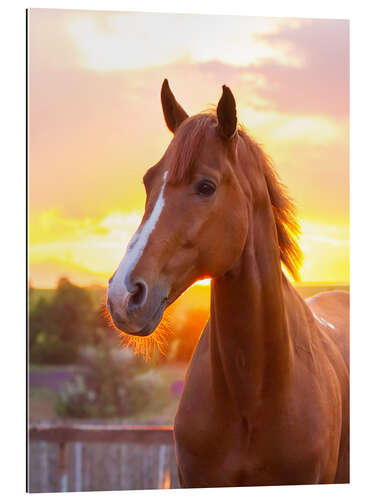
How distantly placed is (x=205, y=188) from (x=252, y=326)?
433 mm

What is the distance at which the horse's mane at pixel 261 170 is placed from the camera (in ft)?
5.55

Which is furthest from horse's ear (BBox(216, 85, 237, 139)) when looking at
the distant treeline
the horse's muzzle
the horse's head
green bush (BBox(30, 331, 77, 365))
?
green bush (BBox(30, 331, 77, 365))

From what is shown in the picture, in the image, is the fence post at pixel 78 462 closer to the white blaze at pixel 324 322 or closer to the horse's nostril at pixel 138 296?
the white blaze at pixel 324 322

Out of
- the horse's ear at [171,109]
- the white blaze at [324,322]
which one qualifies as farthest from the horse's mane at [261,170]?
the white blaze at [324,322]

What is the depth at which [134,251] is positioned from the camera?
161 centimetres

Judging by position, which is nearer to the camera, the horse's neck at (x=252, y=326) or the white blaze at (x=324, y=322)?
the horse's neck at (x=252, y=326)

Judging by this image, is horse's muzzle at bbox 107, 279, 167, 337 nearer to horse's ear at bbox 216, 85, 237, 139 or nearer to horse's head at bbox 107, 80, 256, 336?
horse's head at bbox 107, 80, 256, 336

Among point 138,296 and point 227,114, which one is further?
point 227,114

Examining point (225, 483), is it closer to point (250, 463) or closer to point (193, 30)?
point (250, 463)

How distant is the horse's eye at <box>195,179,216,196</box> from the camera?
67.3 inches

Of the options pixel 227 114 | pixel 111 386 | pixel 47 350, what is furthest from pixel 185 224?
pixel 111 386

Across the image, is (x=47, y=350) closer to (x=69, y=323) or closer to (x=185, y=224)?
(x=69, y=323)

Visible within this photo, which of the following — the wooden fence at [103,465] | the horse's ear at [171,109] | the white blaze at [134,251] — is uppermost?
the horse's ear at [171,109]

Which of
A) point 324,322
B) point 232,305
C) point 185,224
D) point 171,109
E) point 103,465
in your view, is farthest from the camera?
point 103,465
